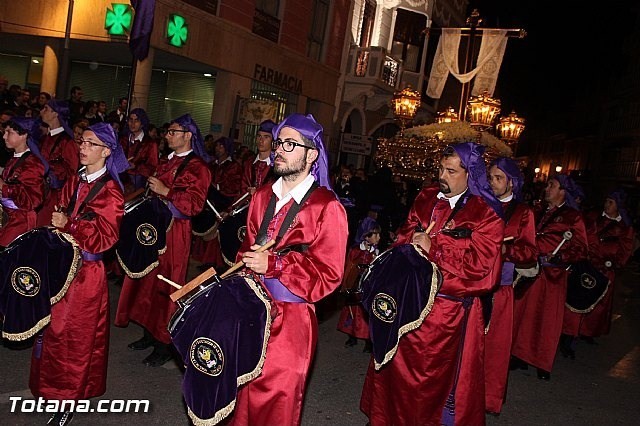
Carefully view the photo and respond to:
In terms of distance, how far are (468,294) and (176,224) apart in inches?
120

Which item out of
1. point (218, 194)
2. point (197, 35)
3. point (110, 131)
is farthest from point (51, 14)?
point (110, 131)

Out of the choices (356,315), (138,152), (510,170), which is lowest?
(356,315)

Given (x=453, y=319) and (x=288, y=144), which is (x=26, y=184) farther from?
(x=453, y=319)

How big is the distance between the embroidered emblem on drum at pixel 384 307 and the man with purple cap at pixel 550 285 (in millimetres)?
3501

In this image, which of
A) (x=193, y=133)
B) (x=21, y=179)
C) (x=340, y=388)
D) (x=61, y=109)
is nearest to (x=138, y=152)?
(x=61, y=109)

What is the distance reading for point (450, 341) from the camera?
4.56 metres

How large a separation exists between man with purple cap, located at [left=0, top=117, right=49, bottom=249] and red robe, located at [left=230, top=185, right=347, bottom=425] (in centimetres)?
289

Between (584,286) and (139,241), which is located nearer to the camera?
(139,241)

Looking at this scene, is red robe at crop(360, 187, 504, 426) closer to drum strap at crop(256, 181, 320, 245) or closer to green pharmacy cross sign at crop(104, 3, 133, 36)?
drum strap at crop(256, 181, 320, 245)

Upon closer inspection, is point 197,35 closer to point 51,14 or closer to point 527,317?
Result: point 51,14

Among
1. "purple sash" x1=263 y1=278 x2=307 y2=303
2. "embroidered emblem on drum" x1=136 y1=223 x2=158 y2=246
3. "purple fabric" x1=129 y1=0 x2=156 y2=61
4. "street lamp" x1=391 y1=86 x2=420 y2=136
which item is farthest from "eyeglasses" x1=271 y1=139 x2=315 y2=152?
"street lamp" x1=391 y1=86 x2=420 y2=136

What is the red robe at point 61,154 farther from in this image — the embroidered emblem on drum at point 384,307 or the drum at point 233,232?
the embroidered emblem on drum at point 384,307

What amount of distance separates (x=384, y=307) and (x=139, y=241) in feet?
8.05

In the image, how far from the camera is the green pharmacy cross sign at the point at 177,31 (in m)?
15.1
